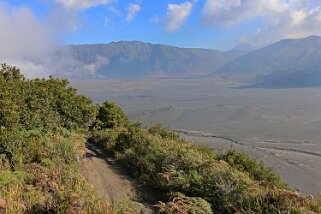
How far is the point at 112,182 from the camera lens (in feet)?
39.1

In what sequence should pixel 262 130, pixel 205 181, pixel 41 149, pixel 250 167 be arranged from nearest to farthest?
pixel 205 181
pixel 41 149
pixel 250 167
pixel 262 130

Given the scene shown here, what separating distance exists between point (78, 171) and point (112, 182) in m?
1.27

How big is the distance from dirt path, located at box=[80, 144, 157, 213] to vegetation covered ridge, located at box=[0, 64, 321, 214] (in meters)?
0.37

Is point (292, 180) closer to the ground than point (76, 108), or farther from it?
closer to the ground

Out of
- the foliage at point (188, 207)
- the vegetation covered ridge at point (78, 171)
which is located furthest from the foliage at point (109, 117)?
the foliage at point (188, 207)

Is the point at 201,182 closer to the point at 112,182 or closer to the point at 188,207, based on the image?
the point at 188,207

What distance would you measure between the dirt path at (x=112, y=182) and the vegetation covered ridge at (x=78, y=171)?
37 cm

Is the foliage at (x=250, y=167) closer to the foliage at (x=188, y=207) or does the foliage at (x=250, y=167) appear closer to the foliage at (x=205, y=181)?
the foliage at (x=205, y=181)

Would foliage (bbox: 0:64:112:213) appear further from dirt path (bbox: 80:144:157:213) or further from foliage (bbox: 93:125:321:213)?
foliage (bbox: 93:125:321:213)

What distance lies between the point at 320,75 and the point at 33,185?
15368cm

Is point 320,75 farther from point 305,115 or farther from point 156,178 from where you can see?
point 156,178

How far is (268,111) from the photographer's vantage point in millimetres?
56625

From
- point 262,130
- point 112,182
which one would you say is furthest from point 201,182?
point 262,130

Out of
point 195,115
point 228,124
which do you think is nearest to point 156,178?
point 228,124
